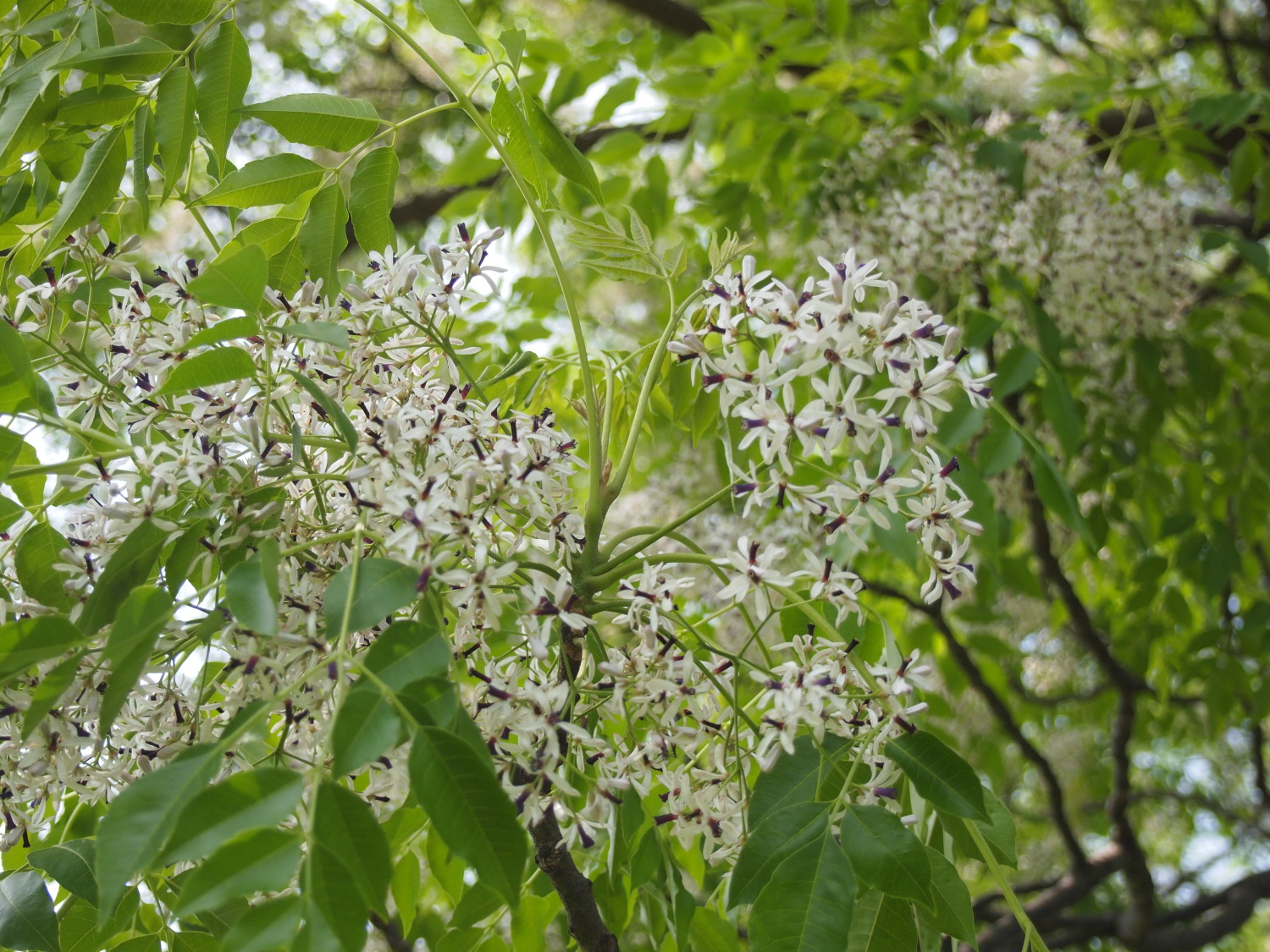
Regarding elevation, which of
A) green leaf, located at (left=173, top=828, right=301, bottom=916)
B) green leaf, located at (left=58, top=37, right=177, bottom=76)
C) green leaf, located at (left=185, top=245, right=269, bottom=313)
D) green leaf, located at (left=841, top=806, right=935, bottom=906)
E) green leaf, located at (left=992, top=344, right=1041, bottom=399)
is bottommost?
green leaf, located at (left=841, top=806, right=935, bottom=906)

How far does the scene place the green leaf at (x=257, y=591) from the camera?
819 mm

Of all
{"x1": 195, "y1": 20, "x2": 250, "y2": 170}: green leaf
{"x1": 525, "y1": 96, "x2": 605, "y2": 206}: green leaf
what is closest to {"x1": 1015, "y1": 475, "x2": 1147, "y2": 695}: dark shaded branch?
{"x1": 525, "y1": 96, "x2": 605, "y2": 206}: green leaf

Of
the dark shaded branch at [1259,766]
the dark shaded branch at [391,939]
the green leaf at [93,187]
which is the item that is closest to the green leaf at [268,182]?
the green leaf at [93,187]

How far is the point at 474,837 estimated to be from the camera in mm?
806

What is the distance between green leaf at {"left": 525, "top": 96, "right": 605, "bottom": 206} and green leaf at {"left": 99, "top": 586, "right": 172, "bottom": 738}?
0.74 m

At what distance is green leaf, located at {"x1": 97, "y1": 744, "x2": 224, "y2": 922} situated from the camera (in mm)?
722

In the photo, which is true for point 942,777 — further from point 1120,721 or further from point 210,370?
point 1120,721

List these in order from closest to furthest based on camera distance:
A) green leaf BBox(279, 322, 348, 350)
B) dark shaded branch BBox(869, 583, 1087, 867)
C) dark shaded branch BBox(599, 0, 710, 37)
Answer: green leaf BBox(279, 322, 348, 350) < dark shaded branch BBox(869, 583, 1087, 867) < dark shaded branch BBox(599, 0, 710, 37)

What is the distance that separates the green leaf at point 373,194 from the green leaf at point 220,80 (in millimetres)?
114

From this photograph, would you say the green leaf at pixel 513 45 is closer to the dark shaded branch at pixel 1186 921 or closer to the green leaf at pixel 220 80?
the green leaf at pixel 220 80

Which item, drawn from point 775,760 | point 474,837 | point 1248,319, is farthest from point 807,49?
point 474,837

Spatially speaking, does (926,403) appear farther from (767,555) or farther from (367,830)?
(367,830)

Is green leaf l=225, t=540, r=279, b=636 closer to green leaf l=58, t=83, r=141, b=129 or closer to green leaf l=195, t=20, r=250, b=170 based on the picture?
green leaf l=195, t=20, r=250, b=170

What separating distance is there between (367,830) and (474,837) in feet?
0.27
